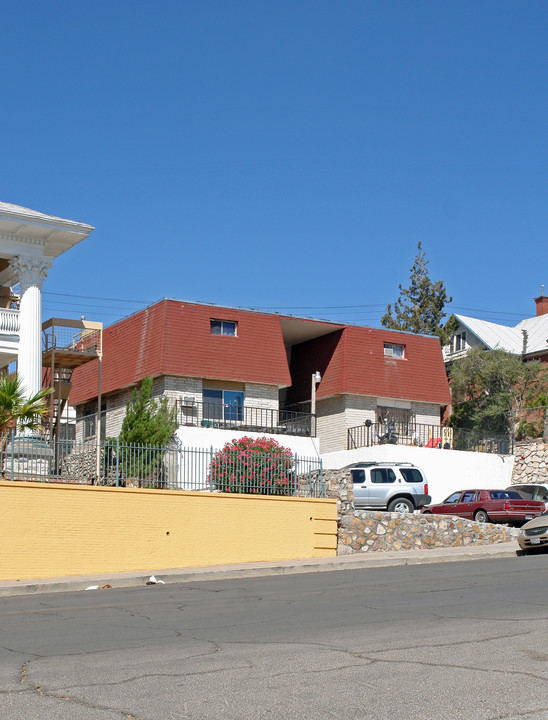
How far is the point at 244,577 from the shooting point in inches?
750

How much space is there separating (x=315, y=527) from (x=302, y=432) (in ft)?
49.3

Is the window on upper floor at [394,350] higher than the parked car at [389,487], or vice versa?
the window on upper floor at [394,350]

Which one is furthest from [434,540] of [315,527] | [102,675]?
[102,675]

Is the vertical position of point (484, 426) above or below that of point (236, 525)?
above

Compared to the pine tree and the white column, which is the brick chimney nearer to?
the pine tree

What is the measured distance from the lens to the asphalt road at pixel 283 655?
693cm

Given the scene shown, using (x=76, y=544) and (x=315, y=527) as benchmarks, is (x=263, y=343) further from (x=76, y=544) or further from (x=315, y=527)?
(x=76, y=544)

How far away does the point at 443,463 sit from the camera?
35.2 meters

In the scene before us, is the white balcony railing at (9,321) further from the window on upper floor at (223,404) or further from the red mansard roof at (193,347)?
the window on upper floor at (223,404)

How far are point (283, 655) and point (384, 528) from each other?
1483 cm

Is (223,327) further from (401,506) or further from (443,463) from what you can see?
(401,506)

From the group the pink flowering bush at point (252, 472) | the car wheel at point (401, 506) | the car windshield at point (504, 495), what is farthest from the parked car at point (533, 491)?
the pink flowering bush at point (252, 472)

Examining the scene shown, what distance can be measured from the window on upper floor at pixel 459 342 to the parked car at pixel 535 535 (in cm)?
3825

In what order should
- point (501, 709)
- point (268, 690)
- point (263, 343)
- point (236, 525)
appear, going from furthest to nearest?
1. point (263, 343)
2. point (236, 525)
3. point (268, 690)
4. point (501, 709)
